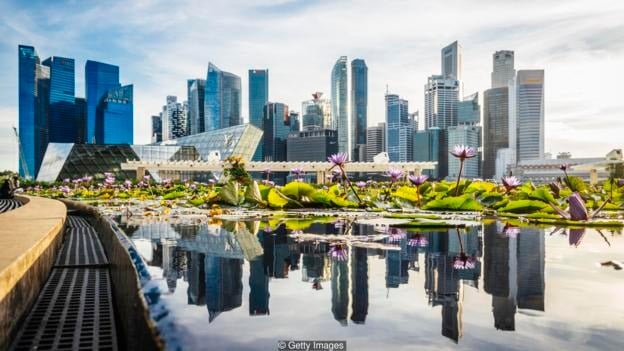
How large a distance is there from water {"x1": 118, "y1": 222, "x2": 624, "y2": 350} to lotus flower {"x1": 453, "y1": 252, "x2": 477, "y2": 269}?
0.7 inches

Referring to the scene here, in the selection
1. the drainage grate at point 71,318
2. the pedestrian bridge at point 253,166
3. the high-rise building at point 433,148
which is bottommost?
the drainage grate at point 71,318

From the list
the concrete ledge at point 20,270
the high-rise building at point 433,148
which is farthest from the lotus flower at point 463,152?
the high-rise building at point 433,148

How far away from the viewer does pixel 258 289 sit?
3.55 m

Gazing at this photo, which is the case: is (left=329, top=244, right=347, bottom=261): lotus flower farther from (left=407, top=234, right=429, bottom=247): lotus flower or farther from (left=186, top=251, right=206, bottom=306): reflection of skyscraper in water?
(left=186, top=251, right=206, bottom=306): reflection of skyscraper in water

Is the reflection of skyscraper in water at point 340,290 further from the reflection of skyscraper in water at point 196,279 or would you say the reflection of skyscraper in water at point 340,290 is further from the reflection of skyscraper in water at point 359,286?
the reflection of skyscraper in water at point 196,279

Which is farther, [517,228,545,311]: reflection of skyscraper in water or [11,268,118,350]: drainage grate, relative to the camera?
[517,228,545,311]: reflection of skyscraper in water

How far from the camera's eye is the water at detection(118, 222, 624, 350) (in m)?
2.44

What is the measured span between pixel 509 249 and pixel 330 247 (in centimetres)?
190

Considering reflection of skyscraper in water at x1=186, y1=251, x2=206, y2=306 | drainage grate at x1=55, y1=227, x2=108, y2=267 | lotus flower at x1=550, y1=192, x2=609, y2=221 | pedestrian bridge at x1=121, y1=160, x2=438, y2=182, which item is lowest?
drainage grate at x1=55, y1=227, x2=108, y2=267

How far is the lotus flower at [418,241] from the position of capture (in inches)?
225

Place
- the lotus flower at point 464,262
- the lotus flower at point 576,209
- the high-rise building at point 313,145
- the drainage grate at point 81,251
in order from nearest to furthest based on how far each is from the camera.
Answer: the lotus flower at point 464,262 → the drainage grate at point 81,251 → the lotus flower at point 576,209 → the high-rise building at point 313,145

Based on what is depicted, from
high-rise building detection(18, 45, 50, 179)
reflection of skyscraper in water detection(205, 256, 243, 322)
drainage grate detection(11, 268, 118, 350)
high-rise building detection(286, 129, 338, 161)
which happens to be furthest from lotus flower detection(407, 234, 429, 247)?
high-rise building detection(18, 45, 50, 179)

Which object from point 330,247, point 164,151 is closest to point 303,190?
point 330,247

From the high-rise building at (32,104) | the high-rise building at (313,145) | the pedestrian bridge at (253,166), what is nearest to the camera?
the pedestrian bridge at (253,166)
